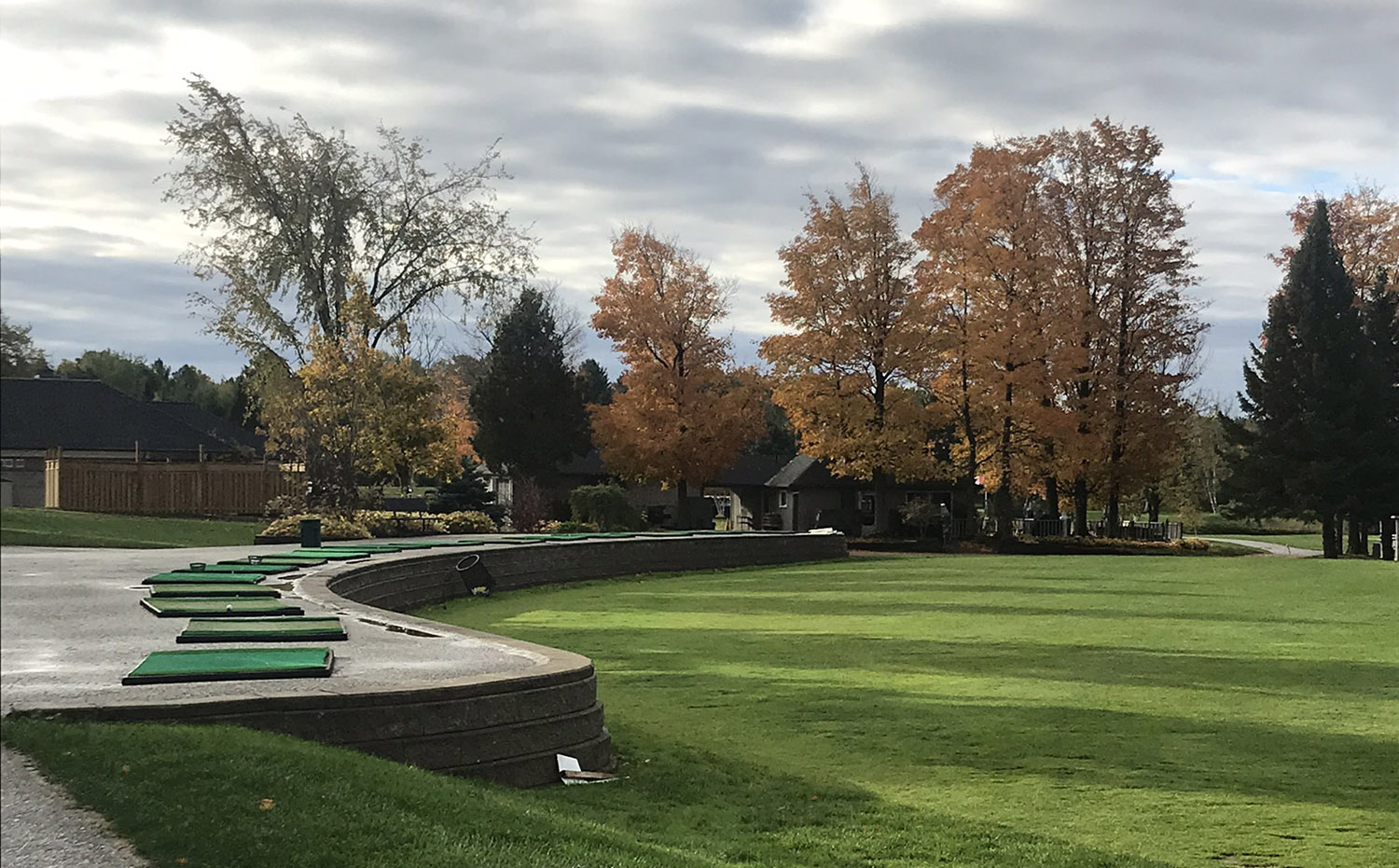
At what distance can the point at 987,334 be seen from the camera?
45.3 meters

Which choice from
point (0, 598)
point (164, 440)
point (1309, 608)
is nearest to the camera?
point (0, 598)

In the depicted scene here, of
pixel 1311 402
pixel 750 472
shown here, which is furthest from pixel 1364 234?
pixel 750 472

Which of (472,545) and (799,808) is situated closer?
(799,808)

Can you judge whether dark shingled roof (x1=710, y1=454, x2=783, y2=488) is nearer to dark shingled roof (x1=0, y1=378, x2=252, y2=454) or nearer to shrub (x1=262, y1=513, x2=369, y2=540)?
dark shingled roof (x1=0, y1=378, x2=252, y2=454)

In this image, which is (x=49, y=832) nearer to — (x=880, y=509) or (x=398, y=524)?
(x=398, y=524)

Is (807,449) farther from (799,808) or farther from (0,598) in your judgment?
(0,598)

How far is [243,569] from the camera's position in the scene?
59.6 feet

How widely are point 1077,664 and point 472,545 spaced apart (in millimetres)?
16327

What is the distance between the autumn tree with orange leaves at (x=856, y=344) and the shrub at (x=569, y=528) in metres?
9.95

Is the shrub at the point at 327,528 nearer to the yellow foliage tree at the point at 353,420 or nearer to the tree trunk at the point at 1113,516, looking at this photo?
the yellow foliage tree at the point at 353,420

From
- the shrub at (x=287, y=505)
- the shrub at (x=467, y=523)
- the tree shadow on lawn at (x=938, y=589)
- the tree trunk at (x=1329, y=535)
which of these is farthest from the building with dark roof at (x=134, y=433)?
the tree trunk at (x=1329, y=535)

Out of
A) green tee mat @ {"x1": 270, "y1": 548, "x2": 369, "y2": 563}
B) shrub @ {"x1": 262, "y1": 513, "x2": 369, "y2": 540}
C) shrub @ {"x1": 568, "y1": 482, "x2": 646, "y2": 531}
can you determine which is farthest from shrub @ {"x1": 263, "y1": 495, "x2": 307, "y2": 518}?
green tee mat @ {"x1": 270, "y1": 548, "x2": 369, "y2": 563}

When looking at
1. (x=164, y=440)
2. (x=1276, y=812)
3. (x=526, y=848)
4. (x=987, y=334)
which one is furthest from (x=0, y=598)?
(x=987, y=334)

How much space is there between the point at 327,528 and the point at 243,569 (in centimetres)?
1409
